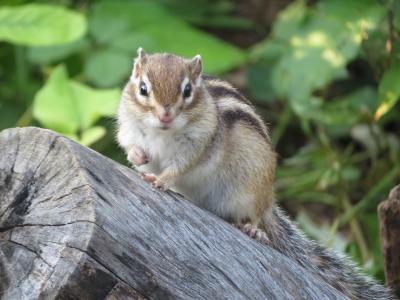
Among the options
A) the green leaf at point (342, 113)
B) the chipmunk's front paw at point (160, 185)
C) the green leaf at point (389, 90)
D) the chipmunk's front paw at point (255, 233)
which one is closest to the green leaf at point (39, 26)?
the green leaf at point (342, 113)

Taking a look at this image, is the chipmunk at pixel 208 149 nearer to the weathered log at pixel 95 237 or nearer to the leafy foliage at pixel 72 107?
the weathered log at pixel 95 237

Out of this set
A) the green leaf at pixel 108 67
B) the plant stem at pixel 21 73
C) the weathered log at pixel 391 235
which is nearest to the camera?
the weathered log at pixel 391 235

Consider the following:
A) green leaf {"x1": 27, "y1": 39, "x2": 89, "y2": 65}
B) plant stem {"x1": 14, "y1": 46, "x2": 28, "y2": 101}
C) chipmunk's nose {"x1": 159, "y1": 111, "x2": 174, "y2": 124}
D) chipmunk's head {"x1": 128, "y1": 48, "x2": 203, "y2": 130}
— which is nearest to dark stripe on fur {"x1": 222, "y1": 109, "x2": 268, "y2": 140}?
chipmunk's head {"x1": 128, "y1": 48, "x2": 203, "y2": 130}

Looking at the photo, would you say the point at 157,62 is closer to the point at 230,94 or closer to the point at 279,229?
the point at 230,94

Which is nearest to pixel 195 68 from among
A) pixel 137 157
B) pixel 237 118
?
pixel 237 118

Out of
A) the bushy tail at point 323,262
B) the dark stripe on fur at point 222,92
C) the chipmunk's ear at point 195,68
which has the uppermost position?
the chipmunk's ear at point 195,68

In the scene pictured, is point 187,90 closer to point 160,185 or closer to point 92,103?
point 160,185

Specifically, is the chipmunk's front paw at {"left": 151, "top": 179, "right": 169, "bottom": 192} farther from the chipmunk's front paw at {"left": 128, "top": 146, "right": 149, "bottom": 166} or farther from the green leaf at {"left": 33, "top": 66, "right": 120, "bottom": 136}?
the green leaf at {"left": 33, "top": 66, "right": 120, "bottom": 136}

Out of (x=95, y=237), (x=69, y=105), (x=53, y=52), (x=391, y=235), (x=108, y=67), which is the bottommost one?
(x=53, y=52)
